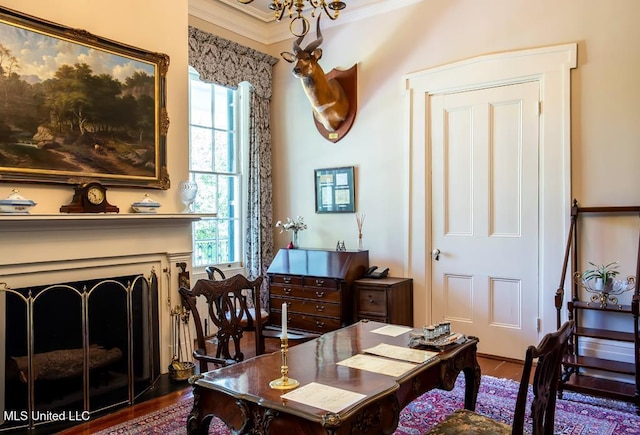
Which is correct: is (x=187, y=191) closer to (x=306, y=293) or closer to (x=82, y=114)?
(x=82, y=114)

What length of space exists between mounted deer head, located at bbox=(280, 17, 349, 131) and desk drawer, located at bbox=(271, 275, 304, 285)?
161cm

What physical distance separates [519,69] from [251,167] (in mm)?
2851

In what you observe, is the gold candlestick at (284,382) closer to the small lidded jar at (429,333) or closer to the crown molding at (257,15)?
A: the small lidded jar at (429,333)

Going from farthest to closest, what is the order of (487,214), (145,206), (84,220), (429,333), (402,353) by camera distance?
1. (487,214)
2. (145,206)
3. (84,220)
4. (429,333)
5. (402,353)

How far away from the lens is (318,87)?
15.0 ft

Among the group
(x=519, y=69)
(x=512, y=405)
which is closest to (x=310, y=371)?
(x=512, y=405)

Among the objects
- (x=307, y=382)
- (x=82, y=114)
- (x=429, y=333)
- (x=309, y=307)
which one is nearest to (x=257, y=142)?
(x=309, y=307)

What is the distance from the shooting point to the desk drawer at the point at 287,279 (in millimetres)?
4648

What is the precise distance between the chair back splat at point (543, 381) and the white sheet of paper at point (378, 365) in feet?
1.66

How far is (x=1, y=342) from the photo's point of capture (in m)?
2.77

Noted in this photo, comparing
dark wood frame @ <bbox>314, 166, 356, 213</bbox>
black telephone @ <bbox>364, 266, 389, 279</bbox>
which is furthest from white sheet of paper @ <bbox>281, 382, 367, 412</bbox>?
dark wood frame @ <bbox>314, 166, 356, 213</bbox>

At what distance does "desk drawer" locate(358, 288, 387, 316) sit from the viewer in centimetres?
426

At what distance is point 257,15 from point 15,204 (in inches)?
135

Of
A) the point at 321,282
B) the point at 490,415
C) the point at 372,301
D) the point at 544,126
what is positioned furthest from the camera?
the point at 321,282
